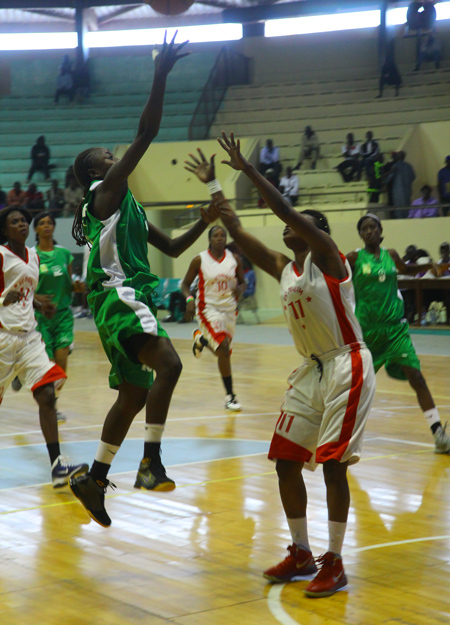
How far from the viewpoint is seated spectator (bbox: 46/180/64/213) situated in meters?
22.0

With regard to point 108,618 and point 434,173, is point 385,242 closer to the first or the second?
point 434,173

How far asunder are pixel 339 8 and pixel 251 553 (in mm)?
22570

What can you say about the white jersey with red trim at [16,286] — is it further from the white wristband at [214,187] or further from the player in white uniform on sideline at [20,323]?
the white wristband at [214,187]

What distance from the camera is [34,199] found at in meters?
22.2

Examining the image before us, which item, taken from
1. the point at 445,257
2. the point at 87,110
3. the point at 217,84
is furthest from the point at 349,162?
the point at 87,110

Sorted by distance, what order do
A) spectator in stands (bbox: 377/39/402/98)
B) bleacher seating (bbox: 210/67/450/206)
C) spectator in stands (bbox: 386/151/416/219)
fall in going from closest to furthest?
1. spectator in stands (bbox: 386/151/416/219)
2. bleacher seating (bbox: 210/67/450/206)
3. spectator in stands (bbox: 377/39/402/98)

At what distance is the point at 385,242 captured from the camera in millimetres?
16828

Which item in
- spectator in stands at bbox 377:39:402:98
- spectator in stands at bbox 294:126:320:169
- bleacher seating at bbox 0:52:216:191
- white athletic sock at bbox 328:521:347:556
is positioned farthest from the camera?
bleacher seating at bbox 0:52:216:191

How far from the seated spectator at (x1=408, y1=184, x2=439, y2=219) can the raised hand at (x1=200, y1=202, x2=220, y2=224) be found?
12896 mm

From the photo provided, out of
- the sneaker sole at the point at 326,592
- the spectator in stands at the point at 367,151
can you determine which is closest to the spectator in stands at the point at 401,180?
the spectator in stands at the point at 367,151

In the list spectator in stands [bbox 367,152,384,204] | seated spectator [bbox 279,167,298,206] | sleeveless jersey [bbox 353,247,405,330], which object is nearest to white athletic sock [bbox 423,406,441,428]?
sleeveless jersey [bbox 353,247,405,330]

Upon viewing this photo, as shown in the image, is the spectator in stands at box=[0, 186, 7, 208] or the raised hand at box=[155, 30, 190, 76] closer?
the raised hand at box=[155, 30, 190, 76]

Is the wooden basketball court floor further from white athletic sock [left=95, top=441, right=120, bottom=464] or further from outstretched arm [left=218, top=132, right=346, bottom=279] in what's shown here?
outstretched arm [left=218, top=132, right=346, bottom=279]

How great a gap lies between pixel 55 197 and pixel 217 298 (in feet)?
47.7
